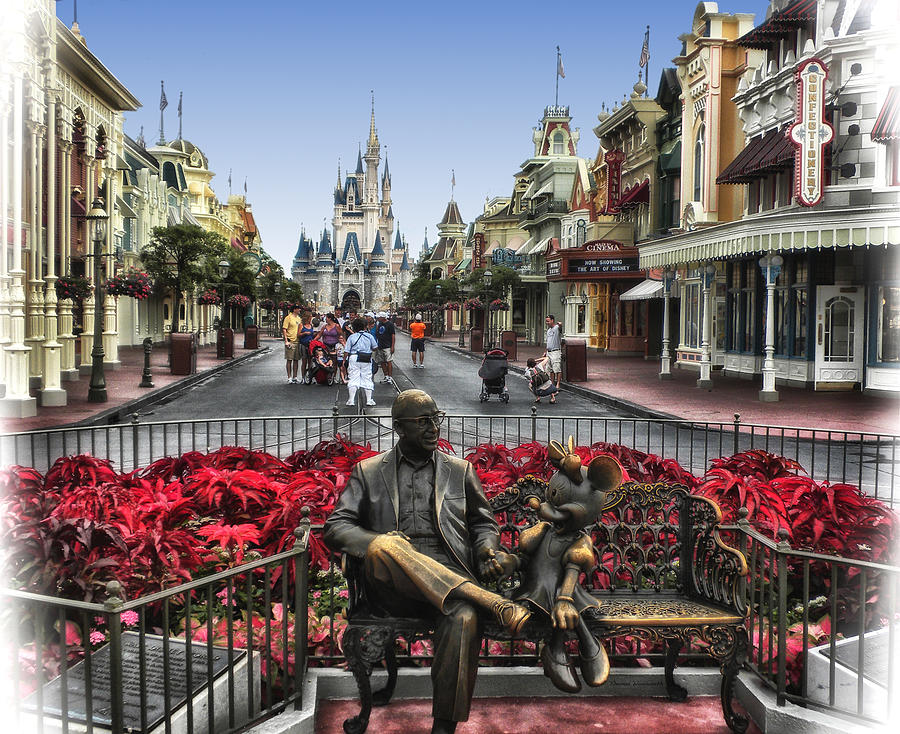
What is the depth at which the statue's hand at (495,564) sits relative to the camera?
4027 millimetres

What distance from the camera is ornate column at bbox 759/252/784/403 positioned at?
20594 mm

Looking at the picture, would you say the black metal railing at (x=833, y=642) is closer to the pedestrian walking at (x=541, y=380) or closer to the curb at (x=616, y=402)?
the curb at (x=616, y=402)

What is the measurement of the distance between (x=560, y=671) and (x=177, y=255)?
39.5 meters

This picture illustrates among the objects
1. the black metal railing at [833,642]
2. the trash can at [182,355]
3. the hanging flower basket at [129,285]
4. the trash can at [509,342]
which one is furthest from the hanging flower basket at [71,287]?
Result: the black metal railing at [833,642]

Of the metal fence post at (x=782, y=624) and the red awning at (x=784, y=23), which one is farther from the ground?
the red awning at (x=784, y=23)

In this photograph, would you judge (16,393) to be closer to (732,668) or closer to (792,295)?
(732,668)

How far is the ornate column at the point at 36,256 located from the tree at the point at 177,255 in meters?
18.7

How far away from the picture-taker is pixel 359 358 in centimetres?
1747

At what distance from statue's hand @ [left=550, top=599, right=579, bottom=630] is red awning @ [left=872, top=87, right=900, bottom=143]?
19120mm

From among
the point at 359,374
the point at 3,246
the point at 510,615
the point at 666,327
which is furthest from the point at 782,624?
the point at 666,327

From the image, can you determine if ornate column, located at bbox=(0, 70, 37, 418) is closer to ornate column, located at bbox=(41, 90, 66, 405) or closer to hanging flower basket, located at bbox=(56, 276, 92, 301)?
ornate column, located at bbox=(41, 90, 66, 405)

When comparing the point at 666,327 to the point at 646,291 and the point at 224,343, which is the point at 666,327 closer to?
the point at 646,291

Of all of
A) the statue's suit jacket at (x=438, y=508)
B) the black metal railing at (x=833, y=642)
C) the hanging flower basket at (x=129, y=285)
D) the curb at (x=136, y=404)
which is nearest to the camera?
the black metal railing at (x=833, y=642)

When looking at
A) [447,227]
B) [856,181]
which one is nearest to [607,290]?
[856,181]
